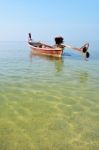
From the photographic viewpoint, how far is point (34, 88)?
12.9 m

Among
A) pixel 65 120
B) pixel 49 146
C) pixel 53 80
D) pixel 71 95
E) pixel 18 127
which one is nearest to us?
pixel 49 146

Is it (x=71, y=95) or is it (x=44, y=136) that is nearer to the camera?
(x=44, y=136)

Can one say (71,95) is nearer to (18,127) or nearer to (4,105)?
(4,105)

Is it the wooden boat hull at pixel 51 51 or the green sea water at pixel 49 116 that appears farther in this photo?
the wooden boat hull at pixel 51 51

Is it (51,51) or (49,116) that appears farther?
(51,51)

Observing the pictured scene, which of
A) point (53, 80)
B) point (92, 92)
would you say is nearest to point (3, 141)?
point (92, 92)

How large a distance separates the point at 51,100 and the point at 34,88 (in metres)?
2.38

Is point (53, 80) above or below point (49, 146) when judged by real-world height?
below

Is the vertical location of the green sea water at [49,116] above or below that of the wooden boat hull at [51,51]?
above

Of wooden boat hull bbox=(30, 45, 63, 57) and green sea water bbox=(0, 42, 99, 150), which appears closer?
green sea water bbox=(0, 42, 99, 150)

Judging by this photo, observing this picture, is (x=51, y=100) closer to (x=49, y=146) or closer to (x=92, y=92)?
(x=92, y=92)

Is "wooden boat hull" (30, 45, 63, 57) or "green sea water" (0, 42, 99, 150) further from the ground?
"green sea water" (0, 42, 99, 150)

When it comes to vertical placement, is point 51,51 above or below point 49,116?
below

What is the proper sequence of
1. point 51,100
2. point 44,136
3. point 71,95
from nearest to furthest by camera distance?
point 44,136, point 51,100, point 71,95
